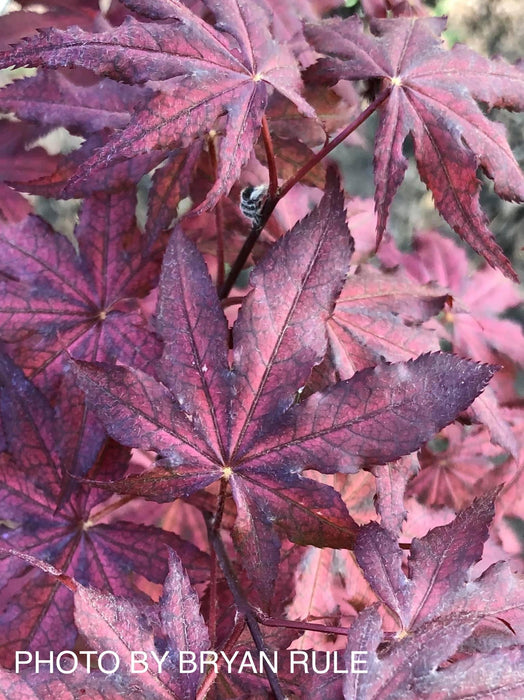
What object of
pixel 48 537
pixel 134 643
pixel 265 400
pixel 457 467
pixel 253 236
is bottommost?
pixel 457 467

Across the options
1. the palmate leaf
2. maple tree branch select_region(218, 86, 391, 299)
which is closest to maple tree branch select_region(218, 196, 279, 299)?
maple tree branch select_region(218, 86, 391, 299)

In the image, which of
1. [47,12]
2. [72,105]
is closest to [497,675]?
[72,105]

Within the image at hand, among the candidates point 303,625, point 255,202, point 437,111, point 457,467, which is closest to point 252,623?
point 303,625

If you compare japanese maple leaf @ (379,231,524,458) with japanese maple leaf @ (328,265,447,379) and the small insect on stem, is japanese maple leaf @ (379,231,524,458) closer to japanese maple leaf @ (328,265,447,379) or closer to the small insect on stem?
japanese maple leaf @ (328,265,447,379)

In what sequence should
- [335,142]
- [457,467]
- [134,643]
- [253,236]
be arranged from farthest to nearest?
[457,467], [253,236], [335,142], [134,643]

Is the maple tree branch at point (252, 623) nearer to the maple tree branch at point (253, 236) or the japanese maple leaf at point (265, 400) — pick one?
the japanese maple leaf at point (265, 400)

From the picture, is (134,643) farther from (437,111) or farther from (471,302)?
(471,302)
